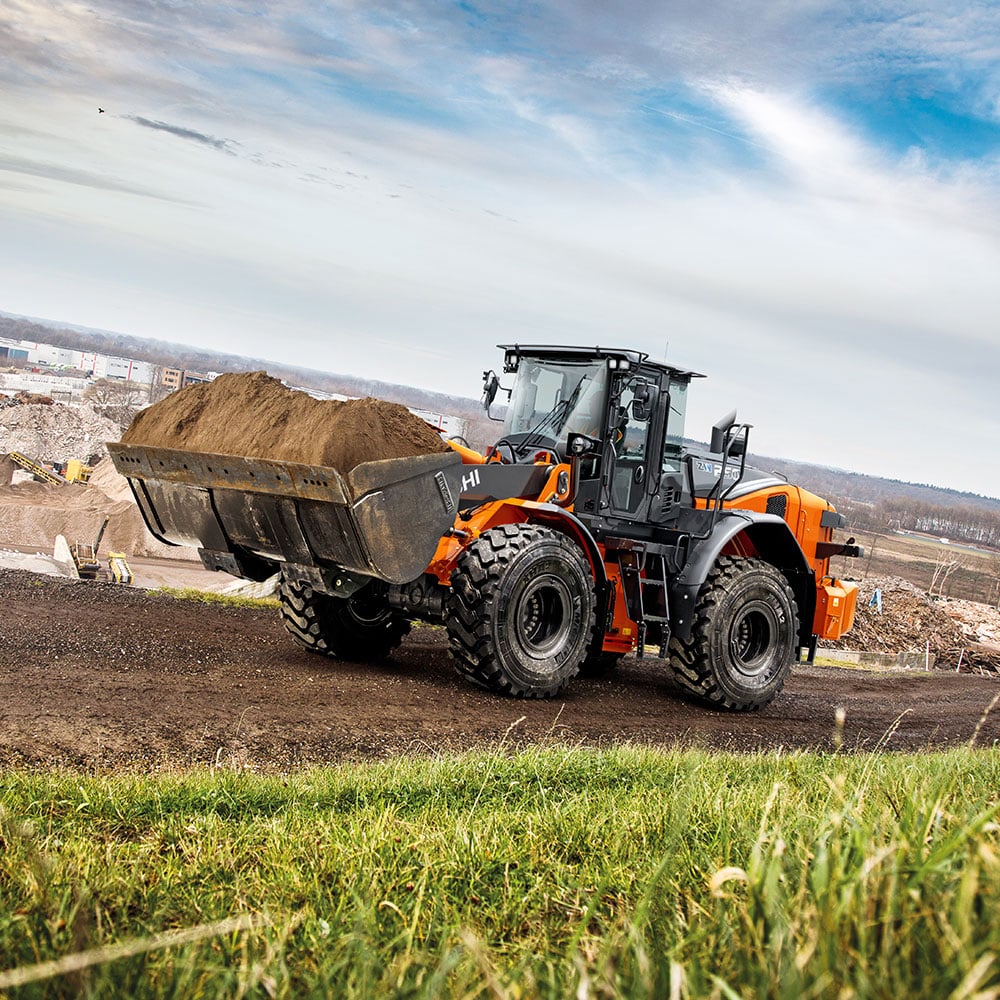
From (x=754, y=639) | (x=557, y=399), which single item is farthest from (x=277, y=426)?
(x=754, y=639)

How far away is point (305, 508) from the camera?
826 cm

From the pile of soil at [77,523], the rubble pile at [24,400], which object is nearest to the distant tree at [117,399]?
the rubble pile at [24,400]

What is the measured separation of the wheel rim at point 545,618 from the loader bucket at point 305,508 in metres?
1.40

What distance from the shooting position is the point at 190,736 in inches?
275

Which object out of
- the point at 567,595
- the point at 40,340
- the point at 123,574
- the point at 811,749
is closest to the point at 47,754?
the point at 567,595

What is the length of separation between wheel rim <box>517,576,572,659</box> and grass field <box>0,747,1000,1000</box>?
3782 mm

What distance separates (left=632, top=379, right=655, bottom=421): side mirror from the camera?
10.4 metres

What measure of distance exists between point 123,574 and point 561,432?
17.6m

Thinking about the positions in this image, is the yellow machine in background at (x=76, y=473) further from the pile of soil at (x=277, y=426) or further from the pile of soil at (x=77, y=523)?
the pile of soil at (x=277, y=426)

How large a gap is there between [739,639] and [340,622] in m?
4.10

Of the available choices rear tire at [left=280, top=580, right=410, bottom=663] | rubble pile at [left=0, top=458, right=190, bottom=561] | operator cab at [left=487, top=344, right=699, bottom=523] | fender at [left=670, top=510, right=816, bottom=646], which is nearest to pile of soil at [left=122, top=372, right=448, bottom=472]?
rear tire at [left=280, top=580, right=410, bottom=663]

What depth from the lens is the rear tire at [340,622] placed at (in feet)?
34.6

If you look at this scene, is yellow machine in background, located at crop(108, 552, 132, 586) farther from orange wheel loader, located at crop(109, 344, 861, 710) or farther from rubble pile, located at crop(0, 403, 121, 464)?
rubble pile, located at crop(0, 403, 121, 464)

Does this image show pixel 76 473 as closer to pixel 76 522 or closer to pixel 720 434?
pixel 76 522
